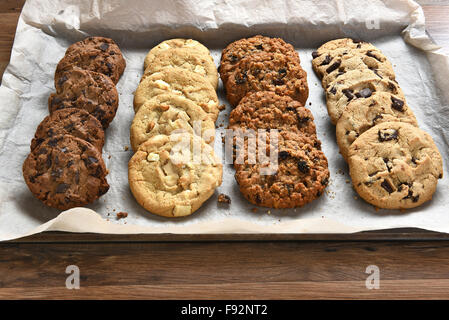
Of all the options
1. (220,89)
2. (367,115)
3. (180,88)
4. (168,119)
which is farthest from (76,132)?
(367,115)

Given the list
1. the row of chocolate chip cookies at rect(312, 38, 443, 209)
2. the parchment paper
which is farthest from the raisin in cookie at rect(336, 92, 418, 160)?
the parchment paper

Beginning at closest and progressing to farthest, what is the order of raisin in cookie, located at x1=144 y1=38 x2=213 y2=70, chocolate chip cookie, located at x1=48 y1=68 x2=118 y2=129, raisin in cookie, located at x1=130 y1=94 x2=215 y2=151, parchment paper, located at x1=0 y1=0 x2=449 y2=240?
parchment paper, located at x1=0 y1=0 x2=449 y2=240
raisin in cookie, located at x1=130 y1=94 x2=215 y2=151
chocolate chip cookie, located at x1=48 y1=68 x2=118 y2=129
raisin in cookie, located at x1=144 y1=38 x2=213 y2=70

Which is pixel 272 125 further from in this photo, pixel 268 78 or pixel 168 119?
pixel 168 119

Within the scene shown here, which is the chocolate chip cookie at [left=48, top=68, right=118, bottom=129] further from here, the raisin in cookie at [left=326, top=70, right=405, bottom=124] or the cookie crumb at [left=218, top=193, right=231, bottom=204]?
the raisin in cookie at [left=326, top=70, right=405, bottom=124]

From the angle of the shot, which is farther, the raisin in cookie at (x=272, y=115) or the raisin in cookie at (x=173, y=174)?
the raisin in cookie at (x=272, y=115)

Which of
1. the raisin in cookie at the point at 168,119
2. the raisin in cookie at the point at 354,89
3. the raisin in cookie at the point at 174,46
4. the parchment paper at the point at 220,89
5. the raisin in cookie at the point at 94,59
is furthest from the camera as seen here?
the raisin in cookie at the point at 174,46

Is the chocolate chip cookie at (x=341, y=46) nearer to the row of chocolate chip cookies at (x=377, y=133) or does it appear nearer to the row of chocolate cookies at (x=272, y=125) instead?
the row of chocolate chip cookies at (x=377, y=133)

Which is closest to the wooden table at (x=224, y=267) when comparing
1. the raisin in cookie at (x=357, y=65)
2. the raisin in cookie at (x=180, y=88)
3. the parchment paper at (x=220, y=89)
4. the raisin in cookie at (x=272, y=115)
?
the parchment paper at (x=220, y=89)
